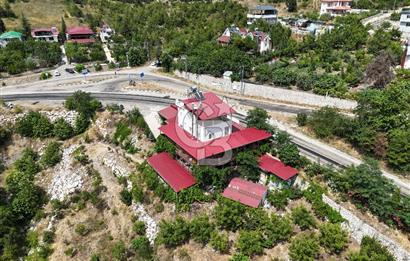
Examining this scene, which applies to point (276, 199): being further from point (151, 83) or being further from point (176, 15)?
point (176, 15)

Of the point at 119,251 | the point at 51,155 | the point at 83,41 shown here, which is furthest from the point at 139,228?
the point at 83,41

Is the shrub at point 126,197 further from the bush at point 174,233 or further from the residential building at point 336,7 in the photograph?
the residential building at point 336,7

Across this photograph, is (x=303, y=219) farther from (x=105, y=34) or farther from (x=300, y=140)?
(x=105, y=34)

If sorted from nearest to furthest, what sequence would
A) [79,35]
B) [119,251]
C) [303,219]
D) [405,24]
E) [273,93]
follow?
[303,219], [119,251], [273,93], [405,24], [79,35]

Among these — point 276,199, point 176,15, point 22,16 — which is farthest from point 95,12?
point 276,199

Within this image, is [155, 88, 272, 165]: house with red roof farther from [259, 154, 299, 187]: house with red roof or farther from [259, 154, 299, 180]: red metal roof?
[259, 154, 299, 187]: house with red roof

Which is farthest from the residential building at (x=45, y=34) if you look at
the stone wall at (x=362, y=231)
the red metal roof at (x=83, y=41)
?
the stone wall at (x=362, y=231)
